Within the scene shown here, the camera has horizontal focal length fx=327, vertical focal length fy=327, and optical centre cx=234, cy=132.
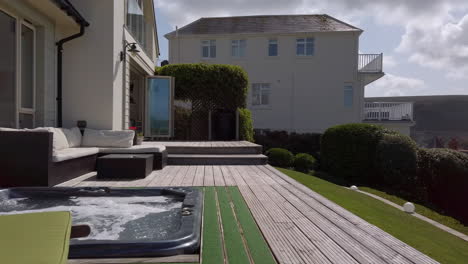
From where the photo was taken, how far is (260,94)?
1789cm

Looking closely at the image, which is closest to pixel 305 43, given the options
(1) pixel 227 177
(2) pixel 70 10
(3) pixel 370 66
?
(3) pixel 370 66

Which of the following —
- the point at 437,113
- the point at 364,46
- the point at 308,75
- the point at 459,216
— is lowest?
the point at 459,216

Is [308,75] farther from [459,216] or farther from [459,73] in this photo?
[459,216]

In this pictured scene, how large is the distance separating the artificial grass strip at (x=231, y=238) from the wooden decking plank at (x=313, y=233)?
18.5 inches

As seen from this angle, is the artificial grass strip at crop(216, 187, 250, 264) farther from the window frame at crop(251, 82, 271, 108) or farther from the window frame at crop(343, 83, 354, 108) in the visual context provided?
the window frame at crop(343, 83, 354, 108)

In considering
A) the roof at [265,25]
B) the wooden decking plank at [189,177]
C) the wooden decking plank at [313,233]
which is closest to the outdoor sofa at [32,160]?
the wooden decking plank at [189,177]

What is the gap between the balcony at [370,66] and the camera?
57.2 feet

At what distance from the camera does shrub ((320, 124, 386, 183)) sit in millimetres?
9633

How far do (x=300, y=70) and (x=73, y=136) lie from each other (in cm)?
1410

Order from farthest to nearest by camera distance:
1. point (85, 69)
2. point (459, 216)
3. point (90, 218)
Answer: point (459, 216) < point (85, 69) < point (90, 218)

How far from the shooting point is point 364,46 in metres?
18.1

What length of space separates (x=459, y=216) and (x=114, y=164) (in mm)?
7606

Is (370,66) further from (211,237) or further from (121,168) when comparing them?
(211,237)

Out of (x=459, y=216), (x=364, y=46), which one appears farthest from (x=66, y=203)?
(x=364, y=46)
